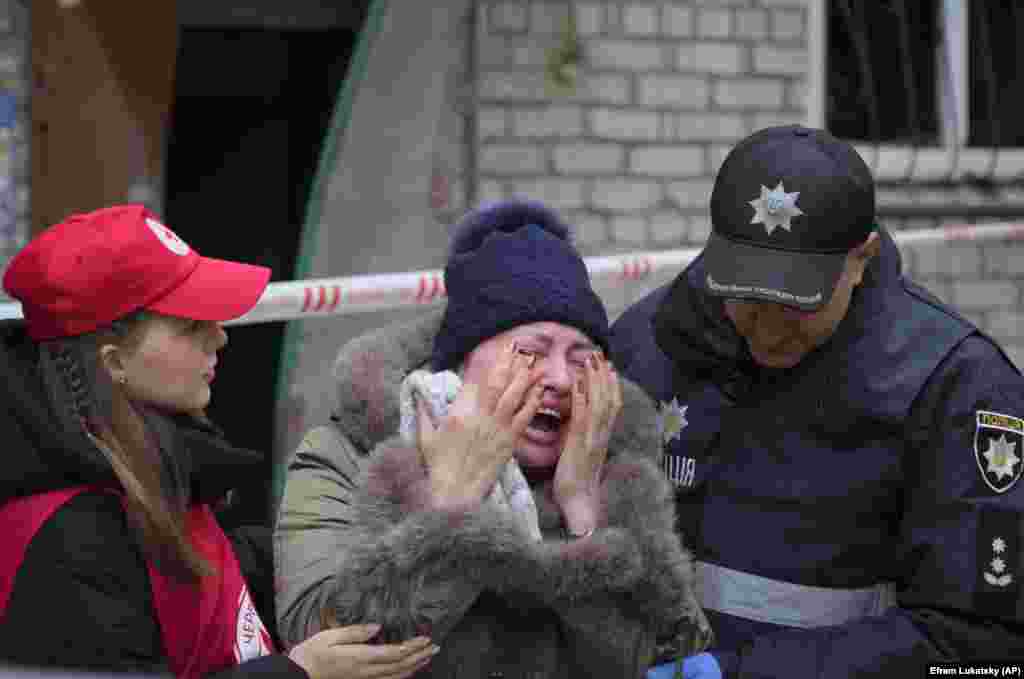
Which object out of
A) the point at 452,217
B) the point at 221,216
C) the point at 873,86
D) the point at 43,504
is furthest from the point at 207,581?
the point at 873,86

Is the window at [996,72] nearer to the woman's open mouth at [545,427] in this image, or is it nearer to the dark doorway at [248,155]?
the dark doorway at [248,155]

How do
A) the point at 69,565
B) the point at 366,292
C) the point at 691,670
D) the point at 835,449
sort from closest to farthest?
the point at 69,565 < the point at 691,670 < the point at 835,449 < the point at 366,292

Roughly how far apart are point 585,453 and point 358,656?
0.44 m

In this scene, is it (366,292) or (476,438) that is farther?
(366,292)

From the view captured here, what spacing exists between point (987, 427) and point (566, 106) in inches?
139

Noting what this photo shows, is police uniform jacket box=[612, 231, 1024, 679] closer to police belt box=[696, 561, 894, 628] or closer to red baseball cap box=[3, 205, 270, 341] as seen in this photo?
police belt box=[696, 561, 894, 628]

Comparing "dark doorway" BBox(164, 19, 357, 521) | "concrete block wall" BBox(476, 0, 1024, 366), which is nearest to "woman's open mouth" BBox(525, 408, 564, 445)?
"concrete block wall" BBox(476, 0, 1024, 366)

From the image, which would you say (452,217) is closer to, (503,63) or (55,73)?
(503,63)

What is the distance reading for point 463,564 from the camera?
6.56 ft

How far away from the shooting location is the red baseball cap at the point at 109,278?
6.71 ft

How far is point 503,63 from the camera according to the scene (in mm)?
5426

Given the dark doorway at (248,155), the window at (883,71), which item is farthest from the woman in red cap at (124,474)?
the window at (883,71)

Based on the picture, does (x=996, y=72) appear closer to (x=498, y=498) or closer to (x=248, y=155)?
(x=248, y=155)

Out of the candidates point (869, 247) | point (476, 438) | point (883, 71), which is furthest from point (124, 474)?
point (883, 71)
